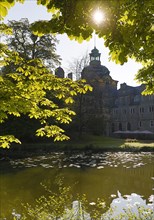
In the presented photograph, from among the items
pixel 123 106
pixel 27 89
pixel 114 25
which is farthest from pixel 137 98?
pixel 114 25

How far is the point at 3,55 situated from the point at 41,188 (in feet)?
32.3

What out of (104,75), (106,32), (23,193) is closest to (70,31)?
(106,32)

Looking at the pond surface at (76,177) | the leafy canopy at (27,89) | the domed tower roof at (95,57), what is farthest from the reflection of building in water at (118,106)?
the leafy canopy at (27,89)

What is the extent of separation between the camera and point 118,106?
5912 centimetres

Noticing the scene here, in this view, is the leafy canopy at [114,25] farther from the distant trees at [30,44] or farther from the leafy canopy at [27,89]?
the distant trees at [30,44]

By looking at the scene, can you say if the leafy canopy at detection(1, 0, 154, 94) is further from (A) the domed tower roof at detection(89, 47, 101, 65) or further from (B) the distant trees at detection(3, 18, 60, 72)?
(A) the domed tower roof at detection(89, 47, 101, 65)

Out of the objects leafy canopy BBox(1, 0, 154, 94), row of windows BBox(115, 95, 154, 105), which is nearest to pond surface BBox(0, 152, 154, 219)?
leafy canopy BBox(1, 0, 154, 94)

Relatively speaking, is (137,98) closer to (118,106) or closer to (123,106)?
(123,106)

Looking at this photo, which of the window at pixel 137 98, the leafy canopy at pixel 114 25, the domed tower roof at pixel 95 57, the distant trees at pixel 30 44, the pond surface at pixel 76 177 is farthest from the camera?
the domed tower roof at pixel 95 57

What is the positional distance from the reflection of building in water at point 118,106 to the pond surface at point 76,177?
19993mm

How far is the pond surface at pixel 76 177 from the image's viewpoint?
13.0 m

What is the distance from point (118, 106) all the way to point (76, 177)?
4317 centimetres

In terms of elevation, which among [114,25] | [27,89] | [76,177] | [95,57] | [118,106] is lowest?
[76,177]

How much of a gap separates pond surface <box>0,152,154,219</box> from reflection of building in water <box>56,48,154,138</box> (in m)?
20.0
